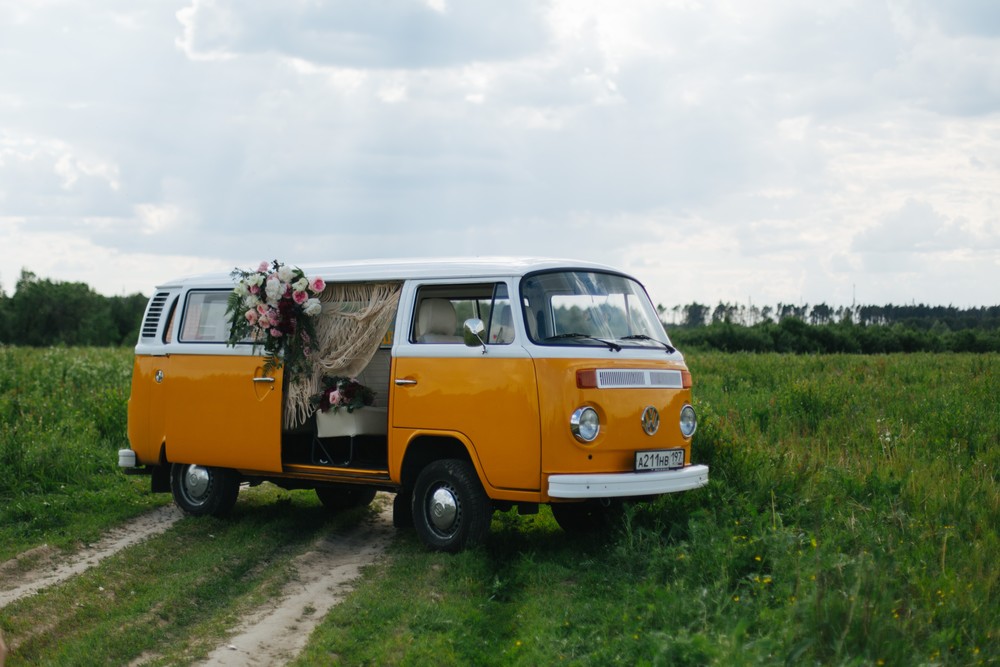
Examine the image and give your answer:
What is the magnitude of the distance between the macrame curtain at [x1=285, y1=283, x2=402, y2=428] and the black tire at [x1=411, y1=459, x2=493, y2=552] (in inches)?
60.2

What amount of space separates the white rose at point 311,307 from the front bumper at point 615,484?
3.36 meters

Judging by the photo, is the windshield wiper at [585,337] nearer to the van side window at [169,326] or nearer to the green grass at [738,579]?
the green grass at [738,579]

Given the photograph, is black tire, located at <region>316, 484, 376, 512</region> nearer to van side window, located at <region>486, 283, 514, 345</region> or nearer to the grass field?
the grass field

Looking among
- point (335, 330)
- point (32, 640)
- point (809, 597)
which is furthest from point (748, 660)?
point (335, 330)

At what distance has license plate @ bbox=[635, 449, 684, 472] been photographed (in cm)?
894

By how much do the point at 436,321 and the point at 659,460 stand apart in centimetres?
246

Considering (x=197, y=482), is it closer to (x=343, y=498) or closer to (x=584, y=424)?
(x=343, y=498)

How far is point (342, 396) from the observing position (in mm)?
10492

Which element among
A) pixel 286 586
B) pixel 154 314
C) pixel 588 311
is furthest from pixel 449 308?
pixel 154 314

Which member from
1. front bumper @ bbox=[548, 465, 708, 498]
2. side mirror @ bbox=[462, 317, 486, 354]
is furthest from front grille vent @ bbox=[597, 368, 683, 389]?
side mirror @ bbox=[462, 317, 486, 354]

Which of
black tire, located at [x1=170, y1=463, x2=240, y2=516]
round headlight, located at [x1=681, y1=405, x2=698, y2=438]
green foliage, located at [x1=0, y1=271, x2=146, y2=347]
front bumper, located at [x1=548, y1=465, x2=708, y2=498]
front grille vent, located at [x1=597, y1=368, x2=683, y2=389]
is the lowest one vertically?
black tire, located at [x1=170, y1=463, x2=240, y2=516]

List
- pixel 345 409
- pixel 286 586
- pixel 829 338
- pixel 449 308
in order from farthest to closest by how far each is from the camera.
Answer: pixel 829 338 → pixel 345 409 → pixel 449 308 → pixel 286 586

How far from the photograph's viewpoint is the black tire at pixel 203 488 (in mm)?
11617

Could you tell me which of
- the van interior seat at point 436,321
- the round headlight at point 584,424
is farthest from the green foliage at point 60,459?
the round headlight at point 584,424
